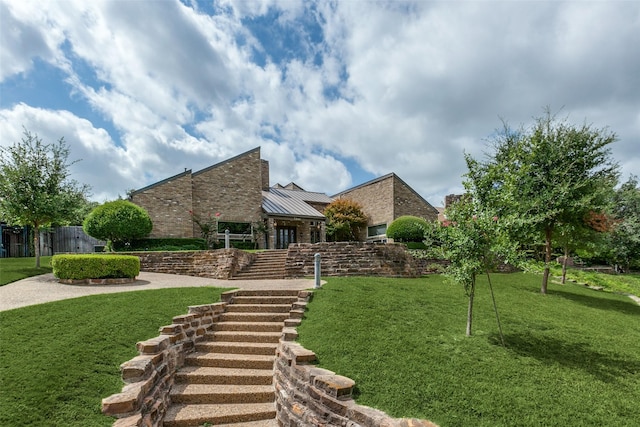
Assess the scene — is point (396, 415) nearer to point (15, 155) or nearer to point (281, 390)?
point (281, 390)

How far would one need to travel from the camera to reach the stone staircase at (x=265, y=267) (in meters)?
12.9

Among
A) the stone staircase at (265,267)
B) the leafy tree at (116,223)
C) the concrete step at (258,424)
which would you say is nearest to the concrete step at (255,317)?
the concrete step at (258,424)

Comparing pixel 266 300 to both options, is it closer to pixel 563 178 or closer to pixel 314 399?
pixel 314 399

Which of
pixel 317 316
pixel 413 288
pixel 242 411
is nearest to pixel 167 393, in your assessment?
pixel 242 411

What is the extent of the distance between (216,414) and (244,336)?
6.22 ft

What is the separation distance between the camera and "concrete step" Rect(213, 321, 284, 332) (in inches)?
269

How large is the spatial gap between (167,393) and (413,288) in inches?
276

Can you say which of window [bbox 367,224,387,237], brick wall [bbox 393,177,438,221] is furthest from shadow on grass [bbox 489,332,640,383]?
window [bbox 367,224,387,237]

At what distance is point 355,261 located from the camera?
497 inches

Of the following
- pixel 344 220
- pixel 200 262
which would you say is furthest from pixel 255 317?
pixel 344 220

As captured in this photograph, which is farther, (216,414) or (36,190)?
(36,190)

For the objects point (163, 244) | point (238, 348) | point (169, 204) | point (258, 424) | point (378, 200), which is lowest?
point (258, 424)

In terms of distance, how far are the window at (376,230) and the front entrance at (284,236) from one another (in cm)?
703

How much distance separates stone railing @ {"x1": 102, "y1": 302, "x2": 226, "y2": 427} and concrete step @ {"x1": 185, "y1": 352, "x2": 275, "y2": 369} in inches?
9.7
